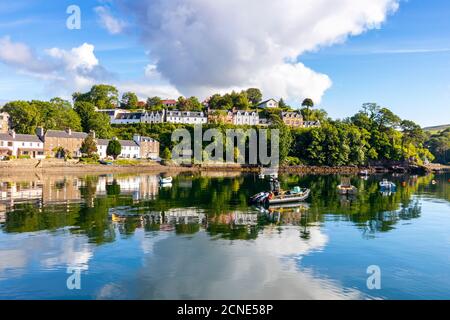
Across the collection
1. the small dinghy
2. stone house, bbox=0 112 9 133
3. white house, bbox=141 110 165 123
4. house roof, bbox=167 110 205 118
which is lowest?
the small dinghy

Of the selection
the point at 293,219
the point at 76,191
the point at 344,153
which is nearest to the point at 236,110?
the point at 344,153

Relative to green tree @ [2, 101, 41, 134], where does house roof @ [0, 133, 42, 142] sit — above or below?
below

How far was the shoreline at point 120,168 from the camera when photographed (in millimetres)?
105812

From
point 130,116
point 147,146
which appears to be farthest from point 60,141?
point 130,116

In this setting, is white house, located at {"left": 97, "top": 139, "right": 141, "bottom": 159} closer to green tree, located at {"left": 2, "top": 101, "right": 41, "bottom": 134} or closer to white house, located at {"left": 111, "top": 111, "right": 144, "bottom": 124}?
green tree, located at {"left": 2, "top": 101, "right": 41, "bottom": 134}

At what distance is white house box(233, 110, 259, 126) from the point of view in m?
190

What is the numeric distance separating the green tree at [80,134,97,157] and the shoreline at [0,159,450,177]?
8.23 metres

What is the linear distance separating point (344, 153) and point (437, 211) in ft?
343

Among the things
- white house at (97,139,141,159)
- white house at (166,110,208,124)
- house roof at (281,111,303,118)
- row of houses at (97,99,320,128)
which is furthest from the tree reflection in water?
house roof at (281,111,303,118)

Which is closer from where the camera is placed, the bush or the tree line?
the tree line

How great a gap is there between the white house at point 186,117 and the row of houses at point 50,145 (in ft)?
104

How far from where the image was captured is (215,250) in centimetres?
3139

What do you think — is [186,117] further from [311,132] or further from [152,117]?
[311,132]
